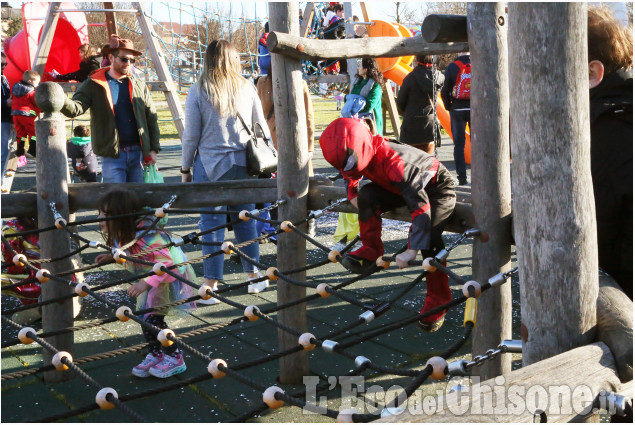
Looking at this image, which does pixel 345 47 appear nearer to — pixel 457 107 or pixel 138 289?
pixel 138 289

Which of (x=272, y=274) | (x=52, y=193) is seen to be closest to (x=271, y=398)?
(x=272, y=274)

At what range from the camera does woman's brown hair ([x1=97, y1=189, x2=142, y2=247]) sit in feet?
12.0

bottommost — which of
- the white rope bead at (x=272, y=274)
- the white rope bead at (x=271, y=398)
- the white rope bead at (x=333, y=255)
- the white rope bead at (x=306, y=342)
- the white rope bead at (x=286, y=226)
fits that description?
the white rope bead at (x=271, y=398)

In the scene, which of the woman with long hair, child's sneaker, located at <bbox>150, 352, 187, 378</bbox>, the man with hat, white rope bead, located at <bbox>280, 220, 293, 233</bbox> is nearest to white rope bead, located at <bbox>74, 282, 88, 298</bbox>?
child's sneaker, located at <bbox>150, 352, 187, 378</bbox>

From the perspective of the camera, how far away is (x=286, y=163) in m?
3.51

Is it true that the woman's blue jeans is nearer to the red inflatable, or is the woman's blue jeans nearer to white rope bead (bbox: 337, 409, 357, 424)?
white rope bead (bbox: 337, 409, 357, 424)

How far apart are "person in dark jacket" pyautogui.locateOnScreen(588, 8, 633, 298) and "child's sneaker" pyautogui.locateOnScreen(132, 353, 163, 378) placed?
90.4 inches

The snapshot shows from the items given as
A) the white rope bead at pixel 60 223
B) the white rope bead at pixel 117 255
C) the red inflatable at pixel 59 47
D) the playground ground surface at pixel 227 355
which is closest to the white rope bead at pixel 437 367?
the playground ground surface at pixel 227 355

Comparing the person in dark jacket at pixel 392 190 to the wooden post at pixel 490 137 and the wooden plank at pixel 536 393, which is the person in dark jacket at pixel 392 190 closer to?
the wooden post at pixel 490 137

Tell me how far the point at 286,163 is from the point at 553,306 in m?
1.79

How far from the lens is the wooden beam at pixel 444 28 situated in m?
2.68

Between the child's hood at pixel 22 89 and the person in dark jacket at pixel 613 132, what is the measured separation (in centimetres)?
586

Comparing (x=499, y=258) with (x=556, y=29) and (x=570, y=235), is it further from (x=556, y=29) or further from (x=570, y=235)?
(x=556, y=29)

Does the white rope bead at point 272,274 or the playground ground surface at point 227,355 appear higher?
the white rope bead at point 272,274
